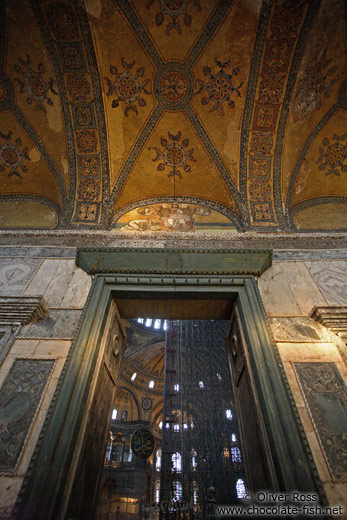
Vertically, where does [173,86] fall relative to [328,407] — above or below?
above

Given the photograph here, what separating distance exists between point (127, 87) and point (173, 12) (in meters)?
1.50

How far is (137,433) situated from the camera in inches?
399

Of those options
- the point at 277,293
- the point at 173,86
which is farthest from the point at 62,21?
the point at 277,293

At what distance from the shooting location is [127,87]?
17.2 ft

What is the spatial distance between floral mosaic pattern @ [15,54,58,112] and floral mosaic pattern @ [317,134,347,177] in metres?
5.77

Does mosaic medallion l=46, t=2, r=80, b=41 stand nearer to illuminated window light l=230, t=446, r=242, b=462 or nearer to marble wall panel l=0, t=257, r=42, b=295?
marble wall panel l=0, t=257, r=42, b=295

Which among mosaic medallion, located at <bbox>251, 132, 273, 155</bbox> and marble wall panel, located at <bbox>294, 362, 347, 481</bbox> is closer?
marble wall panel, located at <bbox>294, 362, 347, 481</bbox>

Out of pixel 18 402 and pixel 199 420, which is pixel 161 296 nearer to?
pixel 18 402

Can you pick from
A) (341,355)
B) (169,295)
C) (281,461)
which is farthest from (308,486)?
(169,295)

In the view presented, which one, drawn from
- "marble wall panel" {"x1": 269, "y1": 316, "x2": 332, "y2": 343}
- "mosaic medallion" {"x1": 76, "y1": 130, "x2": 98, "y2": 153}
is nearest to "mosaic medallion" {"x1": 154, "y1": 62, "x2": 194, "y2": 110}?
"mosaic medallion" {"x1": 76, "y1": 130, "x2": 98, "y2": 153}

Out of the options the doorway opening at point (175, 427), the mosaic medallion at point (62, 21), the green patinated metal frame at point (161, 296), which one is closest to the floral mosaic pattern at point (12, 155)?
the mosaic medallion at point (62, 21)

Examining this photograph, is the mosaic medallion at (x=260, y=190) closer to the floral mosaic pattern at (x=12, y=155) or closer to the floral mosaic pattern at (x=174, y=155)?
the floral mosaic pattern at (x=174, y=155)

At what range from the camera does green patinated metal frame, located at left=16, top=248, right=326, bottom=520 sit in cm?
229

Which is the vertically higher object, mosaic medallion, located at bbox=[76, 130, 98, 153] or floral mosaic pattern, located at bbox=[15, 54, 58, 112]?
floral mosaic pattern, located at bbox=[15, 54, 58, 112]
